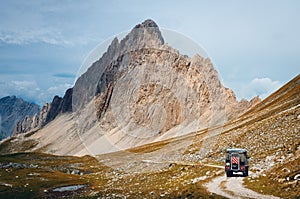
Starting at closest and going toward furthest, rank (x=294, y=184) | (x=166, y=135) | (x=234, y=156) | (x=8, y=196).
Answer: (x=294, y=184)
(x=234, y=156)
(x=8, y=196)
(x=166, y=135)

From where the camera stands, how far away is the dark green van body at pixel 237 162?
130 feet

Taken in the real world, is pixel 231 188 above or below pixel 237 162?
below

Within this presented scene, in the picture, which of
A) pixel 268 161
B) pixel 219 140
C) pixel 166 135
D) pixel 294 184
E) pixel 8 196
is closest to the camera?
pixel 294 184

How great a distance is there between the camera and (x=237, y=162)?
4016cm

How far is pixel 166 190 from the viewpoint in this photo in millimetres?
42438

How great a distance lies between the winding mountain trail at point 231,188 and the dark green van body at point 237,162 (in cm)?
108

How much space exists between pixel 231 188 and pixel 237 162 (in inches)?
250

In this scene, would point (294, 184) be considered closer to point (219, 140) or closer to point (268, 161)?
point (268, 161)

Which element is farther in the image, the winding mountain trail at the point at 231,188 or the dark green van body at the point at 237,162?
the dark green van body at the point at 237,162

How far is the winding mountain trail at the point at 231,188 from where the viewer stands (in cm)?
→ 3048

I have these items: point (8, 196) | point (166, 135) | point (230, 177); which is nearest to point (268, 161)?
point (230, 177)

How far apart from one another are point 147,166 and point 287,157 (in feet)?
114

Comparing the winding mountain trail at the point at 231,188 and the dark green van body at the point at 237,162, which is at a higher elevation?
the dark green van body at the point at 237,162

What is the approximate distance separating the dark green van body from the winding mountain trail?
1075mm
